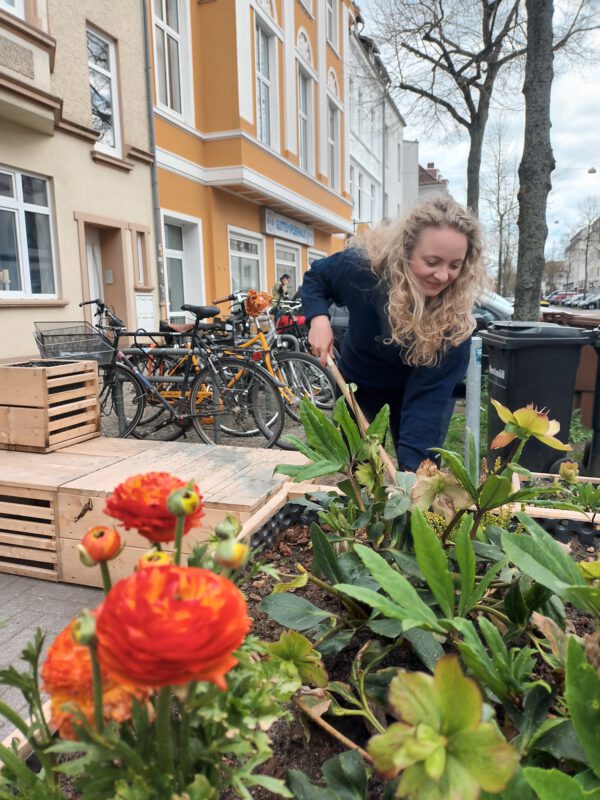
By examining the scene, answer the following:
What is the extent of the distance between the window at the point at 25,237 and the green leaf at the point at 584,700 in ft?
28.7

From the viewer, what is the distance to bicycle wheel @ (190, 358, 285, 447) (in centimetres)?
533

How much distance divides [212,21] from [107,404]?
9.80 metres

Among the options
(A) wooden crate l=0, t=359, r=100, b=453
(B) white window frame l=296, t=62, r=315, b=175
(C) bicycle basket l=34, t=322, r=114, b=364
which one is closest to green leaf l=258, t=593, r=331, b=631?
(A) wooden crate l=0, t=359, r=100, b=453

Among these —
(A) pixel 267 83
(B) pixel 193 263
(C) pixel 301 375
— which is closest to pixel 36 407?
(C) pixel 301 375

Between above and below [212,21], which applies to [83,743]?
below

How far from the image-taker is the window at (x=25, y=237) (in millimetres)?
8039

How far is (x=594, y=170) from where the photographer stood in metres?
39.1

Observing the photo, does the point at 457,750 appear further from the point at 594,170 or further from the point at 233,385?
the point at 594,170

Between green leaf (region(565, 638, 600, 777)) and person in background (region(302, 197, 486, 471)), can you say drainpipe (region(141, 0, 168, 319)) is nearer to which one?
person in background (region(302, 197, 486, 471))

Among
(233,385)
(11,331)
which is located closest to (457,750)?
(233,385)

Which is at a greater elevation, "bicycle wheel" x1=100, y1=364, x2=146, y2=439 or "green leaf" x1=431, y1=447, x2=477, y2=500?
"green leaf" x1=431, y1=447, x2=477, y2=500

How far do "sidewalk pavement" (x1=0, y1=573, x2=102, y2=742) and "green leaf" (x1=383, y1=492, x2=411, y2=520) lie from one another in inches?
76.3

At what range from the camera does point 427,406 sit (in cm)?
192

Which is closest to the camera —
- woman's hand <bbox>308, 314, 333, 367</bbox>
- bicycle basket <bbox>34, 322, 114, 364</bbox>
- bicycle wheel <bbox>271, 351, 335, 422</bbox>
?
woman's hand <bbox>308, 314, 333, 367</bbox>
